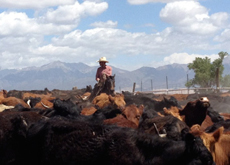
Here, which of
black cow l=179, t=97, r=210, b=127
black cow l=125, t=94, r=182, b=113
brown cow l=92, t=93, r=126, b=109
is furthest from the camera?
black cow l=125, t=94, r=182, b=113

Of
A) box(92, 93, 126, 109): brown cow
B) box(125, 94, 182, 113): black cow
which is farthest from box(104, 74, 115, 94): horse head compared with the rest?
box(92, 93, 126, 109): brown cow

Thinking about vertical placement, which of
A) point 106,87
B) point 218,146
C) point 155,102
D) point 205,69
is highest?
point 205,69

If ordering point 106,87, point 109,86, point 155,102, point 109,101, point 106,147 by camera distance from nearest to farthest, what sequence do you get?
point 106,147, point 109,101, point 109,86, point 106,87, point 155,102

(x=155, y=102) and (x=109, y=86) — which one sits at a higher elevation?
(x=109, y=86)

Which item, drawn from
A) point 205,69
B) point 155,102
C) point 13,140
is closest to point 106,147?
point 13,140

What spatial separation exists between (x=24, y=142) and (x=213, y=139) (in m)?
2.58

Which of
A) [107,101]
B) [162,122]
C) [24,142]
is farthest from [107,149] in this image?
[107,101]

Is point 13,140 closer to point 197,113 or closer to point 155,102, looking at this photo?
point 197,113

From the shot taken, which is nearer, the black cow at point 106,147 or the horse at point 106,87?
the black cow at point 106,147

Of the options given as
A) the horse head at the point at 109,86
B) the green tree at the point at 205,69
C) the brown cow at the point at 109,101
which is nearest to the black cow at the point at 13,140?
the brown cow at the point at 109,101

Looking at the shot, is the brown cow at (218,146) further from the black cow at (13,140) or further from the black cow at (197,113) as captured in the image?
the black cow at (197,113)

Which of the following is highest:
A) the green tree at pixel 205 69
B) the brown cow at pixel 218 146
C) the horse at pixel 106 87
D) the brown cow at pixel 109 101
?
the green tree at pixel 205 69

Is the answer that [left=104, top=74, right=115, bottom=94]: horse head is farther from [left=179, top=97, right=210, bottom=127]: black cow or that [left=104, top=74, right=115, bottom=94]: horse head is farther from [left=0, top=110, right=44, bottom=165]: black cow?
[left=0, top=110, right=44, bottom=165]: black cow

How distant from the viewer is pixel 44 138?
16.2 feet
